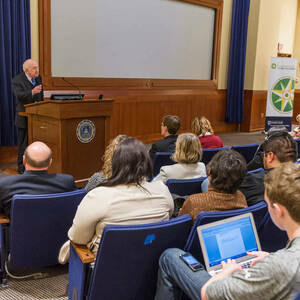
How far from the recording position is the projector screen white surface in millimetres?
5953

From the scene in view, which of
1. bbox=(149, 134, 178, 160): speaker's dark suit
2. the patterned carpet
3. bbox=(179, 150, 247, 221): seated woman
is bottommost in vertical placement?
the patterned carpet

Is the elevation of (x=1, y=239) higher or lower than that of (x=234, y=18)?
lower

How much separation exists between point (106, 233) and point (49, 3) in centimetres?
495

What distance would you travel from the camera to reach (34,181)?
2271 millimetres

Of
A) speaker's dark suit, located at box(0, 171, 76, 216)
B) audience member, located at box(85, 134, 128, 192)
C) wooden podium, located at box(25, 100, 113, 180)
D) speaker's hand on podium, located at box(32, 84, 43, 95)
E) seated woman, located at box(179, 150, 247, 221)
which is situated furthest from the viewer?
speaker's hand on podium, located at box(32, 84, 43, 95)

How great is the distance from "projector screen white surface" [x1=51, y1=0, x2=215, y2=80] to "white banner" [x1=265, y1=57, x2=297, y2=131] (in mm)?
1457

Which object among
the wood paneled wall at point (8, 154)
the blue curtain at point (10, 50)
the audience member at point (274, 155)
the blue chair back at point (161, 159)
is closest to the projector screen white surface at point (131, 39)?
the blue curtain at point (10, 50)

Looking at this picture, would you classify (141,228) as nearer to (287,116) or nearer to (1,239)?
(1,239)

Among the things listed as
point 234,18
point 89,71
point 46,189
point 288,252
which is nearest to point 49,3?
point 89,71

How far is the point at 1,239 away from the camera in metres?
2.20

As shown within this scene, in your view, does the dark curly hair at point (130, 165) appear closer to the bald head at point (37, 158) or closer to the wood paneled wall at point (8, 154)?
the bald head at point (37, 158)

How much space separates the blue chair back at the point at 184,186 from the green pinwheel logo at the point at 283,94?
6.54 metres

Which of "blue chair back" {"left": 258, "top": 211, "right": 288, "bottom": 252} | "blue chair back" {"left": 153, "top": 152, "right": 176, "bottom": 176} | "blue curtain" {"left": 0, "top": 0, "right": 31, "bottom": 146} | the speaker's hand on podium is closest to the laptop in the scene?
"blue chair back" {"left": 258, "top": 211, "right": 288, "bottom": 252}

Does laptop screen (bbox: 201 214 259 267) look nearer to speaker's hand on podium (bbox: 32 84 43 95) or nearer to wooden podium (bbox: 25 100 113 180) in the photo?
wooden podium (bbox: 25 100 113 180)
